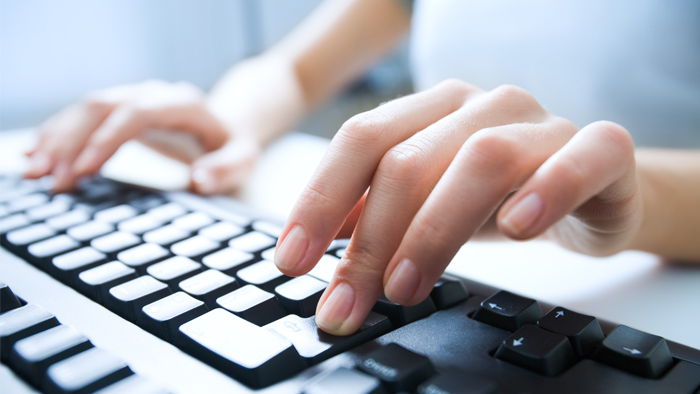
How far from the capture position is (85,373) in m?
0.20

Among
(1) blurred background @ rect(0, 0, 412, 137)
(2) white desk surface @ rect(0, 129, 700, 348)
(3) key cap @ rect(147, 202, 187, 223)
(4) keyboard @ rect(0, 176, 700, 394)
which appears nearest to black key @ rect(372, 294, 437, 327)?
(4) keyboard @ rect(0, 176, 700, 394)

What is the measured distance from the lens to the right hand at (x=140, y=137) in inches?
21.9

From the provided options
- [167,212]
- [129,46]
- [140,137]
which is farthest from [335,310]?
[129,46]

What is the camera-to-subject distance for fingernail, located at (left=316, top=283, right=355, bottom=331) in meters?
0.24

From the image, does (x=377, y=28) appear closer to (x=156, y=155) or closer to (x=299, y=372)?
(x=156, y=155)

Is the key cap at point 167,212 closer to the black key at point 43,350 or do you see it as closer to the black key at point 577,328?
the black key at point 43,350

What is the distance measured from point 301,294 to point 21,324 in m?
0.13

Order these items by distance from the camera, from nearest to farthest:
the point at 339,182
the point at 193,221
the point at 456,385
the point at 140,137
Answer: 1. the point at 456,385
2. the point at 339,182
3. the point at 193,221
4. the point at 140,137

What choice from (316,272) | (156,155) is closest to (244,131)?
(156,155)

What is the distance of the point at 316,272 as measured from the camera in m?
0.30

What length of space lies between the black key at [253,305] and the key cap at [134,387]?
2.4 inches

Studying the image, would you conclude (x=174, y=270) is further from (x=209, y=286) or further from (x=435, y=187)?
(x=435, y=187)

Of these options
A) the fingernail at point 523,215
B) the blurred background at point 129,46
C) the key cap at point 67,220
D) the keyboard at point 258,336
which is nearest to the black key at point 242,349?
the keyboard at point 258,336

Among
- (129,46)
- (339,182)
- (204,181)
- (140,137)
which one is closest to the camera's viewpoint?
(339,182)
